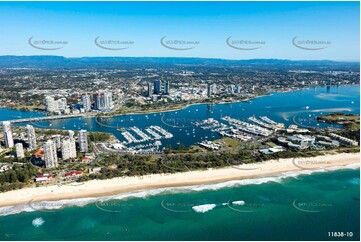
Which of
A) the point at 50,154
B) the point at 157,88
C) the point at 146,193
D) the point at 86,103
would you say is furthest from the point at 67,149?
the point at 157,88

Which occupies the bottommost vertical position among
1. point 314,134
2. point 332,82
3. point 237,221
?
point 237,221

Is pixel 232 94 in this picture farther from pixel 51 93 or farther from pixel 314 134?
pixel 51 93

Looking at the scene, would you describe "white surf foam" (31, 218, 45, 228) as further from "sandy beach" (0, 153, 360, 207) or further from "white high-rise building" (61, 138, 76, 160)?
"white high-rise building" (61, 138, 76, 160)

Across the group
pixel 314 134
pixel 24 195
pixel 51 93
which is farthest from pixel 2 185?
pixel 51 93

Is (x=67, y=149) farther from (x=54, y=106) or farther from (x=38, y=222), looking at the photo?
(x=54, y=106)

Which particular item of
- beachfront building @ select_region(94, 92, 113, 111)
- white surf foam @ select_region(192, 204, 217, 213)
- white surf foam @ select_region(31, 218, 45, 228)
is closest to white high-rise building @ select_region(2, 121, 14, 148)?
white surf foam @ select_region(31, 218, 45, 228)

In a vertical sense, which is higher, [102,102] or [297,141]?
[102,102]

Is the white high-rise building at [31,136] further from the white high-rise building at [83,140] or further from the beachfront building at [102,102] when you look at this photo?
the beachfront building at [102,102]
